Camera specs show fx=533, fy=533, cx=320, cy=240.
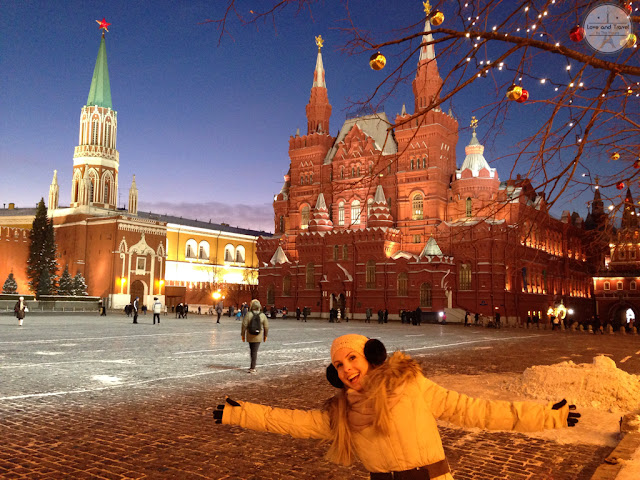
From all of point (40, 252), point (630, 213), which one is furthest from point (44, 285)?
→ point (630, 213)

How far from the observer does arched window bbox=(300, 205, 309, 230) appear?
2264 inches

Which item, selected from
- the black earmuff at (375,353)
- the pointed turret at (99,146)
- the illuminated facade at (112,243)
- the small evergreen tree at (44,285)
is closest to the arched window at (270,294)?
the illuminated facade at (112,243)

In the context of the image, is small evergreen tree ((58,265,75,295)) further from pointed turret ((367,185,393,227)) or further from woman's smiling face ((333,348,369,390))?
woman's smiling face ((333,348,369,390))

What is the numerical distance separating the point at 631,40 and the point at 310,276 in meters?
48.2

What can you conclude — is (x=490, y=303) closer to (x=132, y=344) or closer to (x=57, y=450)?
(x=132, y=344)

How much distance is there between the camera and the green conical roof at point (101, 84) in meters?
63.5

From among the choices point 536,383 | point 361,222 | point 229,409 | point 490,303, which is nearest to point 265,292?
point 361,222

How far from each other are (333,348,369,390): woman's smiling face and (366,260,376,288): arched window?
45992mm

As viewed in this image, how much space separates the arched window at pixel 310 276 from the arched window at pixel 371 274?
6072 mm

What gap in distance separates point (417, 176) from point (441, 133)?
14.9 feet

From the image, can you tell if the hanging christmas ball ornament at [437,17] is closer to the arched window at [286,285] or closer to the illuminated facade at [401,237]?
the illuminated facade at [401,237]

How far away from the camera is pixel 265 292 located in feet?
183

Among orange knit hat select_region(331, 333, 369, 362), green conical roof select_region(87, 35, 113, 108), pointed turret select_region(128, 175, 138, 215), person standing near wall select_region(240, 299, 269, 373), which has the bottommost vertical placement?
person standing near wall select_region(240, 299, 269, 373)

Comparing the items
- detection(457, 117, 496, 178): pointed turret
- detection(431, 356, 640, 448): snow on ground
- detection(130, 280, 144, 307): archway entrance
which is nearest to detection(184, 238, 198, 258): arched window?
detection(130, 280, 144, 307): archway entrance
